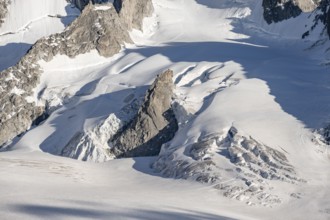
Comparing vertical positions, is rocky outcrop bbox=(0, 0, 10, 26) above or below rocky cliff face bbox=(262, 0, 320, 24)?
above

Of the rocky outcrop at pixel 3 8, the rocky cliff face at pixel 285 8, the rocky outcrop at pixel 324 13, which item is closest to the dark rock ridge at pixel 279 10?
the rocky cliff face at pixel 285 8

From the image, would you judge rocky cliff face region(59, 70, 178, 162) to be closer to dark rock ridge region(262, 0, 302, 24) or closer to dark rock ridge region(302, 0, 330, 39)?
dark rock ridge region(302, 0, 330, 39)

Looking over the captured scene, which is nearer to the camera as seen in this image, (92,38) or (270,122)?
(270,122)

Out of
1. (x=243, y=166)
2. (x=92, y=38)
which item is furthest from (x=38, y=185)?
(x=92, y=38)

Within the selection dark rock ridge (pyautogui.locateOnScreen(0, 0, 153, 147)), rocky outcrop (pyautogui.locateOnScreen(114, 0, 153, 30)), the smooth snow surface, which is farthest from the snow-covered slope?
the smooth snow surface

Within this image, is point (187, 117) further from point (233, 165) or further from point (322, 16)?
point (322, 16)

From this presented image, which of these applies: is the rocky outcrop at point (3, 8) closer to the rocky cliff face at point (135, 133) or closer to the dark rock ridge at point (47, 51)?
the dark rock ridge at point (47, 51)

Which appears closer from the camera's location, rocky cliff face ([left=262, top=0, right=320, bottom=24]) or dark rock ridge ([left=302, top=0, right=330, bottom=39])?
dark rock ridge ([left=302, top=0, right=330, bottom=39])

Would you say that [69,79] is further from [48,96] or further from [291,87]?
[291,87]
